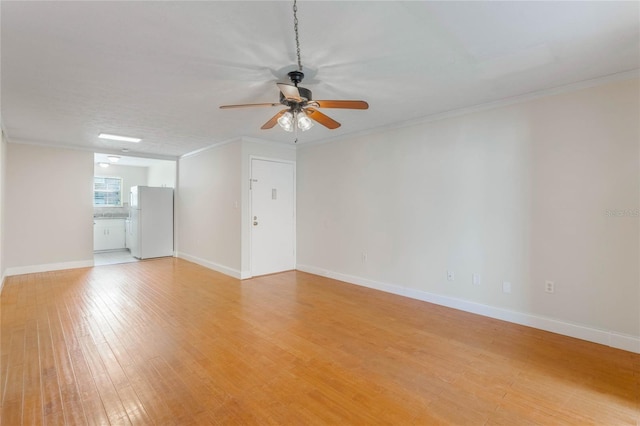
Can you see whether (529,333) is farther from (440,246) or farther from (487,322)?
(440,246)

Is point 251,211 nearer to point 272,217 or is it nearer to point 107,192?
point 272,217

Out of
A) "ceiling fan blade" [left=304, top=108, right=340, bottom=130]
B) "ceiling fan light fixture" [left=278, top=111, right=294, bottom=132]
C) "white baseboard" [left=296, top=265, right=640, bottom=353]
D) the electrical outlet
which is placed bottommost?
"white baseboard" [left=296, top=265, right=640, bottom=353]

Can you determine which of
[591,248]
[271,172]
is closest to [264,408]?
[591,248]

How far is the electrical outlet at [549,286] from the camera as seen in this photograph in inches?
120

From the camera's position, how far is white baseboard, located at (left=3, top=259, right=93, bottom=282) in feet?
17.6

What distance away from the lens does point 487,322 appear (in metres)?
3.30

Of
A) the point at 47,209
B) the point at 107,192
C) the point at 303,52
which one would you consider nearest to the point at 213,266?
the point at 47,209

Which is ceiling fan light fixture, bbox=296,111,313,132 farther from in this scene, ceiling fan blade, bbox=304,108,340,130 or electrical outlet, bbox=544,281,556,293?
electrical outlet, bbox=544,281,556,293

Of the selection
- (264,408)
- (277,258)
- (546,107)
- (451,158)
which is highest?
(546,107)

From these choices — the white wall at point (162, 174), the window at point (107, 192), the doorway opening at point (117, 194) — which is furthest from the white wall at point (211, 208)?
the window at point (107, 192)

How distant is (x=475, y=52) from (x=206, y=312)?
12.3ft

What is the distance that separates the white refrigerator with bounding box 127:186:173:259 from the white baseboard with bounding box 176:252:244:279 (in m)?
0.50

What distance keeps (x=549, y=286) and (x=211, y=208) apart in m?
5.45

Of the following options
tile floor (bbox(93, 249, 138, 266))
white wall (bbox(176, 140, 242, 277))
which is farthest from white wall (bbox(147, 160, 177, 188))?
tile floor (bbox(93, 249, 138, 266))
